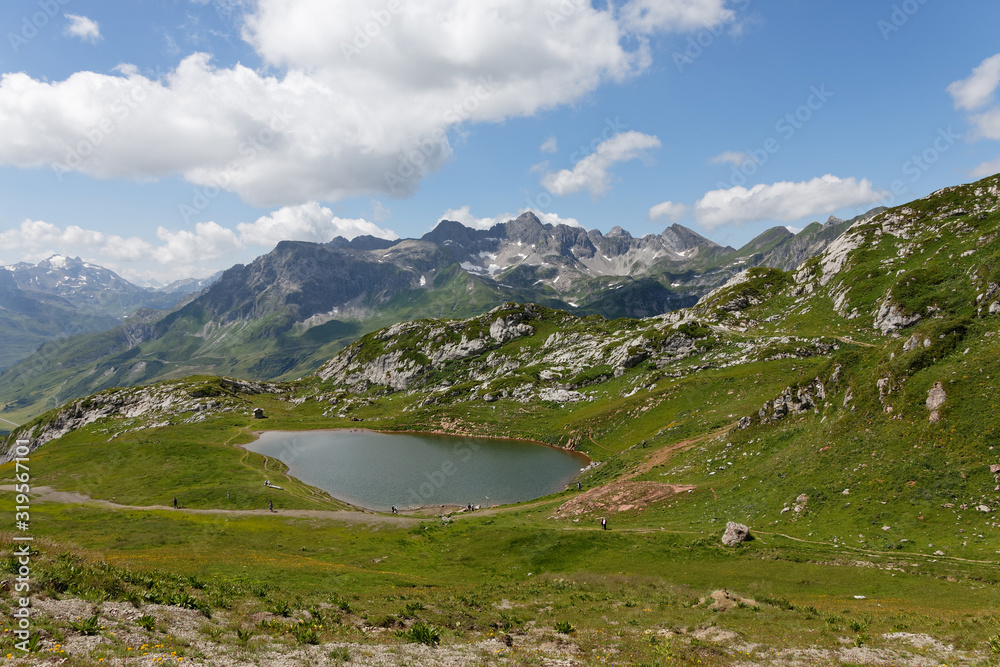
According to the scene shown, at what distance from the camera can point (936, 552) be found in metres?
31.5

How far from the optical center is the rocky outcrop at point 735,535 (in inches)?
1523

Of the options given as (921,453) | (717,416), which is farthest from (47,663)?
(717,416)

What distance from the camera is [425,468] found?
102875mm

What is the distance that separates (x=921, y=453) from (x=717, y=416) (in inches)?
1675

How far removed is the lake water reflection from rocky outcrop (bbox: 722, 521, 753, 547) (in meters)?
43.6

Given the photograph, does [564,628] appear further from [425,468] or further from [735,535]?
[425,468]

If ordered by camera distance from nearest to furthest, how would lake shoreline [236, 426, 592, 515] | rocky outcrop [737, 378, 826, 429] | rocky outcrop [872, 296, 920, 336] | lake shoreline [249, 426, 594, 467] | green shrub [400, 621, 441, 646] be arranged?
1. green shrub [400, 621, 441, 646]
2. rocky outcrop [737, 378, 826, 429]
3. lake shoreline [236, 426, 592, 515]
4. rocky outcrop [872, 296, 920, 336]
5. lake shoreline [249, 426, 594, 467]

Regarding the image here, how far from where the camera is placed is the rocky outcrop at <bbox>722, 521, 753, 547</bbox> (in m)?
38.7

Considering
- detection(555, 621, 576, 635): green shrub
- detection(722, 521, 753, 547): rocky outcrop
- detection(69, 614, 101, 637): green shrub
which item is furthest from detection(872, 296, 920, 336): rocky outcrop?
detection(69, 614, 101, 637): green shrub

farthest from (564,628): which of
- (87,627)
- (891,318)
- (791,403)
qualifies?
(891,318)

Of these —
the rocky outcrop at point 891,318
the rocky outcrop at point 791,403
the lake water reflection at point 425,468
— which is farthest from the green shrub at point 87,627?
the rocky outcrop at point 891,318

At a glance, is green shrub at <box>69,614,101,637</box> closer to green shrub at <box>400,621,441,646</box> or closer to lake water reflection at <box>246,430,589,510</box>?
green shrub at <box>400,621,441,646</box>

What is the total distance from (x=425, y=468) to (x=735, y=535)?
249ft

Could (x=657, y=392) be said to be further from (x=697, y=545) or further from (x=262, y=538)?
(x=262, y=538)
